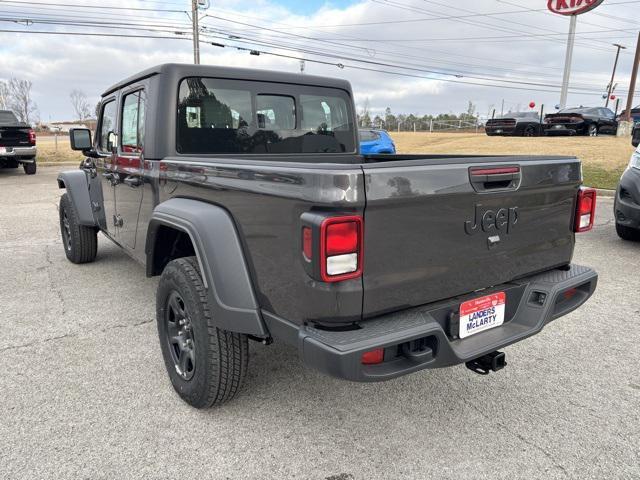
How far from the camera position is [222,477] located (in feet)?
7.00

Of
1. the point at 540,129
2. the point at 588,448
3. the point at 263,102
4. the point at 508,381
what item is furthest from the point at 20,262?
the point at 540,129

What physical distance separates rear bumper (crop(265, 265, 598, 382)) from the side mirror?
10.5 ft

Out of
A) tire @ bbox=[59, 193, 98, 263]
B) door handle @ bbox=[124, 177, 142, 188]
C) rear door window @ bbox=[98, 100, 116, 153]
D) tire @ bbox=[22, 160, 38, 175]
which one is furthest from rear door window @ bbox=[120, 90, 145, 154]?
tire @ bbox=[22, 160, 38, 175]

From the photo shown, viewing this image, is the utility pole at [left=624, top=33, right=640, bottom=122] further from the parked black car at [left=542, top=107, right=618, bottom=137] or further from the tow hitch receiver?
the tow hitch receiver

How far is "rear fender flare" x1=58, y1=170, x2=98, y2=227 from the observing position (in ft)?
16.1

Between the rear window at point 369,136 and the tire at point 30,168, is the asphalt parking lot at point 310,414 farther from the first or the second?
the tire at point 30,168

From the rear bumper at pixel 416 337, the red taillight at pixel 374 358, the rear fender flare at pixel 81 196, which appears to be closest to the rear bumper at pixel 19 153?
the rear fender flare at pixel 81 196

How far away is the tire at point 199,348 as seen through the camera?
2.42 metres

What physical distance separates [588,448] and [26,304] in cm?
435

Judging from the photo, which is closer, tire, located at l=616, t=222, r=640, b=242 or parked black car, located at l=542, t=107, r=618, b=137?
tire, located at l=616, t=222, r=640, b=242

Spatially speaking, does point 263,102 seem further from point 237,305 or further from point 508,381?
point 508,381

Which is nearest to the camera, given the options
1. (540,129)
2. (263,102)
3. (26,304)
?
(263,102)

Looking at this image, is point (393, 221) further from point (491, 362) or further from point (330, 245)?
point (491, 362)

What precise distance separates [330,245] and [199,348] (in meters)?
1.06
